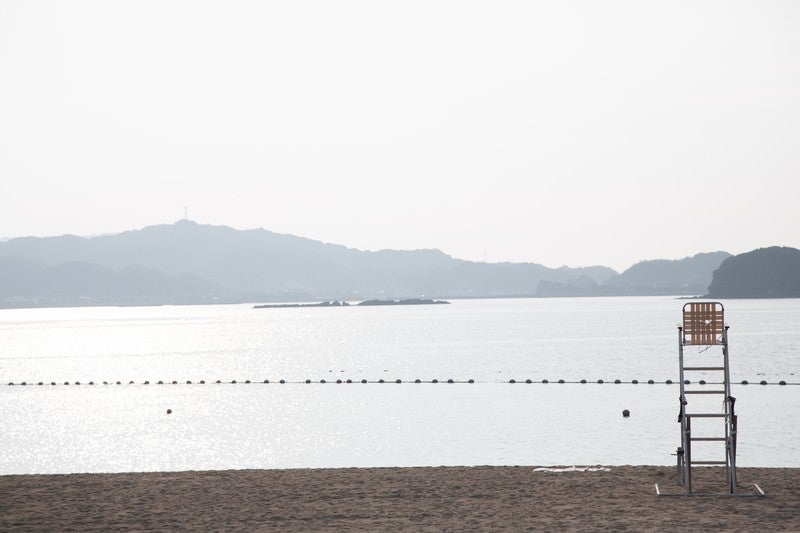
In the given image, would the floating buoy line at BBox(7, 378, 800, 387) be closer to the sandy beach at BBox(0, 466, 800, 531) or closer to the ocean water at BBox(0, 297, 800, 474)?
the ocean water at BBox(0, 297, 800, 474)

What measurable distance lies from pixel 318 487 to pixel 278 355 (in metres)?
130

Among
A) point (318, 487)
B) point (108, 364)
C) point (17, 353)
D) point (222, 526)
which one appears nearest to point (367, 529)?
point (222, 526)

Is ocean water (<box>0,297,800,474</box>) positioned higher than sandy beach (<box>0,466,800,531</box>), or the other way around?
sandy beach (<box>0,466,800,531</box>)

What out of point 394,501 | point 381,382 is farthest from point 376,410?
point 394,501

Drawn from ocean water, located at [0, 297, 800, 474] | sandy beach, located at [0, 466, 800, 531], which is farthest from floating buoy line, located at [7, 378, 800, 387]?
sandy beach, located at [0, 466, 800, 531]

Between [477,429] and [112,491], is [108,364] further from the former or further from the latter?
[112,491]

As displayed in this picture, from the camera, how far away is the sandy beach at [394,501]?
54.7 feet

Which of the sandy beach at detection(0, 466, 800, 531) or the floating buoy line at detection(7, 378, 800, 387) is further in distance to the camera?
the floating buoy line at detection(7, 378, 800, 387)

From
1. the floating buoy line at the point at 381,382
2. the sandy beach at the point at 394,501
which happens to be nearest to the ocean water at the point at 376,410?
the floating buoy line at the point at 381,382

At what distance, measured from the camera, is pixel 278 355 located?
150000mm

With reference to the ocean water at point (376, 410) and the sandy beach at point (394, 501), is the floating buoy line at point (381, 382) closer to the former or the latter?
the ocean water at point (376, 410)

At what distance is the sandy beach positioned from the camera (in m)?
16.7

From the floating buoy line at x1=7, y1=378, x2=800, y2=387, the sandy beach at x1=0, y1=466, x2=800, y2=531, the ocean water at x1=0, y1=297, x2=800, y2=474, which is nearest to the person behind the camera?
the sandy beach at x1=0, y1=466, x2=800, y2=531

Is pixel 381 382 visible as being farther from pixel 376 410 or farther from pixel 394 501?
pixel 394 501
